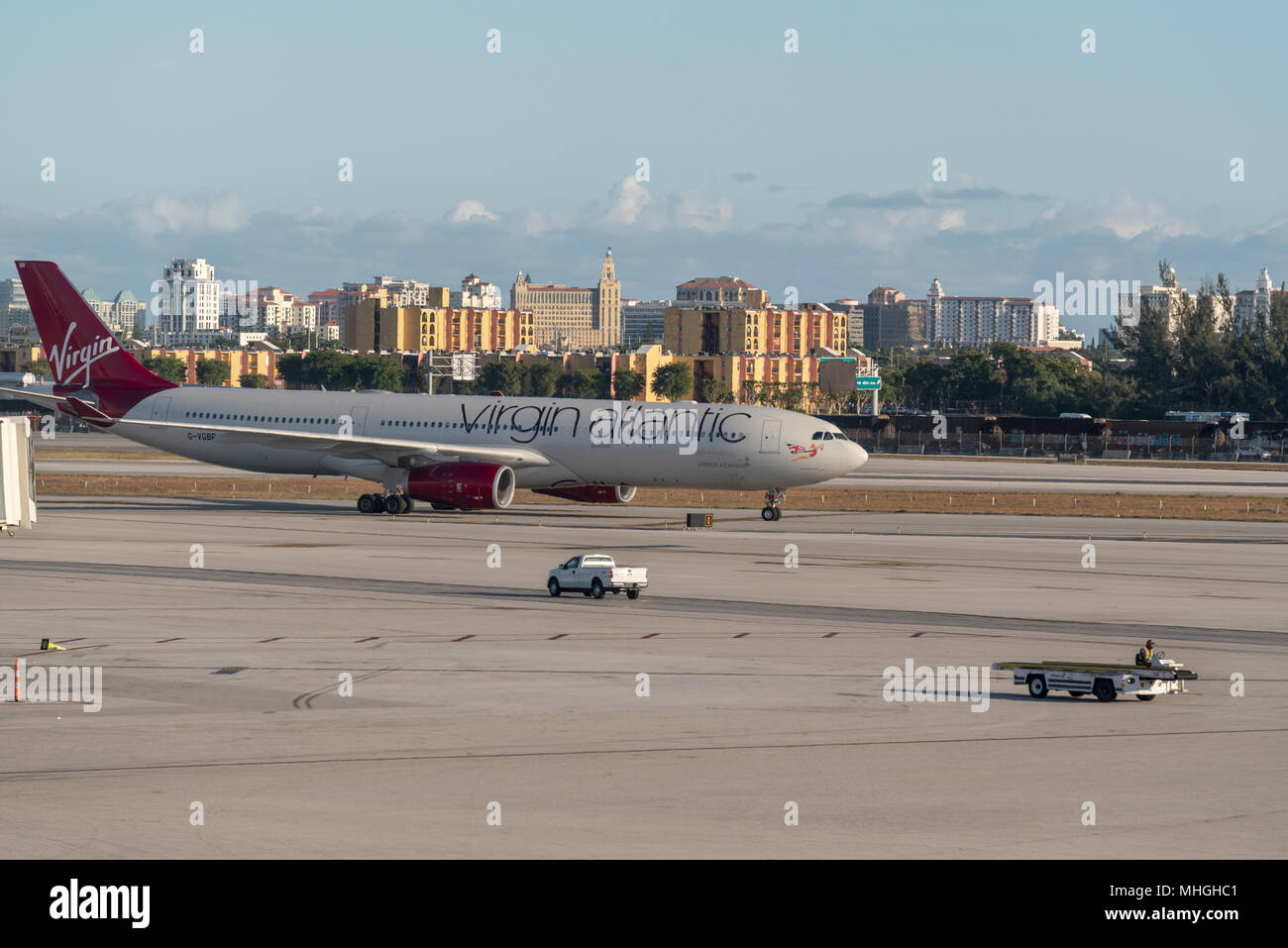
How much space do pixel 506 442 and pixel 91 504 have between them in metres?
20.9

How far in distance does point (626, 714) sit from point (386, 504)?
140ft

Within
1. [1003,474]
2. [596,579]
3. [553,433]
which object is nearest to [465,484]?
[553,433]

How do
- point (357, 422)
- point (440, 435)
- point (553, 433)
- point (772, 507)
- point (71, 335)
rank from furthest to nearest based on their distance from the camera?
1. point (71, 335)
2. point (357, 422)
3. point (440, 435)
4. point (772, 507)
5. point (553, 433)

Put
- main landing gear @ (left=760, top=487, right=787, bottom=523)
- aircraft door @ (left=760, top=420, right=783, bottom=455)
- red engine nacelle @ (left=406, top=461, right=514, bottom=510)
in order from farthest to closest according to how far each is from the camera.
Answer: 1. main landing gear @ (left=760, top=487, right=787, bottom=523)
2. aircraft door @ (left=760, top=420, right=783, bottom=455)
3. red engine nacelle @ (left=406, top=461, right=514, bottom=510)

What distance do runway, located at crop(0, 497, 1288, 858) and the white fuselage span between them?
1417 cm

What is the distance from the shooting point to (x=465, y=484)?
60.9 meters

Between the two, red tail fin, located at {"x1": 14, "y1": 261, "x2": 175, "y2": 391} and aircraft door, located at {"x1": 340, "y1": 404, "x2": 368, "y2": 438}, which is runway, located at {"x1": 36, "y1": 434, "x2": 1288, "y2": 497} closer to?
red tail fin, located at {"x1": 14, "y1": 261, "x2": 175, "y2": 391}

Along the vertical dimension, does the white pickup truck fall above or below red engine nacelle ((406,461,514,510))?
below

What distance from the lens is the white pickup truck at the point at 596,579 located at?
125 feet

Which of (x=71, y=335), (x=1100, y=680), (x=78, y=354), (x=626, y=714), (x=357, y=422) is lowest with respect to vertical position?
(x=626, y=714)

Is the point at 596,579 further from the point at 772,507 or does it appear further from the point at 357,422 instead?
the point at 357,422

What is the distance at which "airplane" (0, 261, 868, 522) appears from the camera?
61875mm

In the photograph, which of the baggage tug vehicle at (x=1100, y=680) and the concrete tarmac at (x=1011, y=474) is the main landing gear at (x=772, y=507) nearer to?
the concrete tarmac at (x=1011, y=474)

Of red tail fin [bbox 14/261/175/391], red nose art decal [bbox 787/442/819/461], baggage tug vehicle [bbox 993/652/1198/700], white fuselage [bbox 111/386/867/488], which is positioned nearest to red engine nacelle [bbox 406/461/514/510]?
white fuselage [bbox 111/386/867/488]
